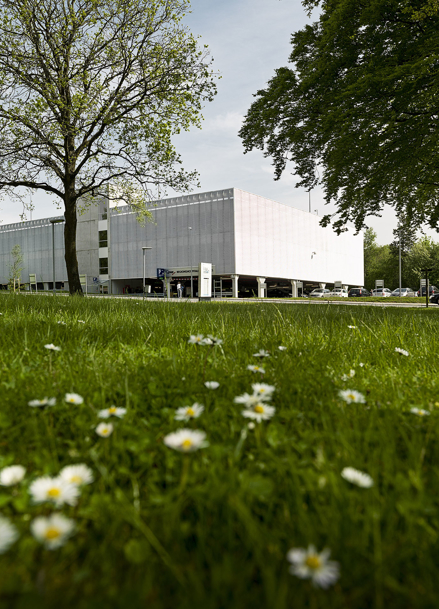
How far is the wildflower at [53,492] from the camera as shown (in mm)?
805

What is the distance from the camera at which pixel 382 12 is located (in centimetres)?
865

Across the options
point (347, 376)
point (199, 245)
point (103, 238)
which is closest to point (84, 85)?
point (347, 376)

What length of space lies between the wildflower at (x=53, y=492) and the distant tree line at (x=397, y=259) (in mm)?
60952

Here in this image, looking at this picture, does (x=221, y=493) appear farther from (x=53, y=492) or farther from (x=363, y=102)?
(x=363, y=102)

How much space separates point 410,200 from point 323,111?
465cm

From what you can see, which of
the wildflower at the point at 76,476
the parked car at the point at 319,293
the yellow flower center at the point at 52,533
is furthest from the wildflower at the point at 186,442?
the parked car at the point at 319,293

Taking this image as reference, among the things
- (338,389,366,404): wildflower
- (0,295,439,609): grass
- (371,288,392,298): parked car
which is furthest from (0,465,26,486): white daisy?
(371,288,392,298): parked car

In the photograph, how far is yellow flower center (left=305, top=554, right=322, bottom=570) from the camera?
66 centimetres

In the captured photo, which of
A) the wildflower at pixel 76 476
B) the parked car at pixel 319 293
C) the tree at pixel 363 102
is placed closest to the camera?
the wildflower at pixel 76 476

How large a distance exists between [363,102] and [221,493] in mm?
10673

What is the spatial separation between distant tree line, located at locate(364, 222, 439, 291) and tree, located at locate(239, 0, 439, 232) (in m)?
→ 49.0

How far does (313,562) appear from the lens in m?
0.66

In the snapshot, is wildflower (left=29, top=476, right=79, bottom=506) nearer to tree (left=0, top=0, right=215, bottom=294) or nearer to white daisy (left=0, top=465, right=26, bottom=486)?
white daisy (left=0, top=465, right=26, bottom=486)

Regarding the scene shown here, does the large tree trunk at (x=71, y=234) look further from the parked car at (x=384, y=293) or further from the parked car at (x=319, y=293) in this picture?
the parked car at (x=384, y=293)
